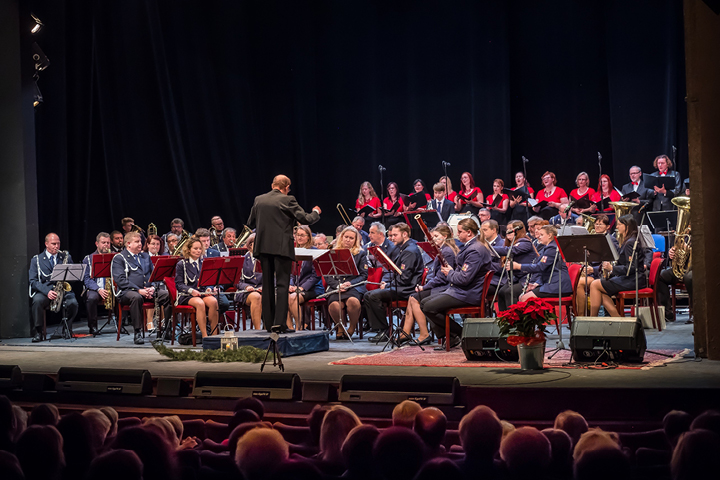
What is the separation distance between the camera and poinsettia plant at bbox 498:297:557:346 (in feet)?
17.8

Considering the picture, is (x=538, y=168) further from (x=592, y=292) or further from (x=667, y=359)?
(x=667, y=359)

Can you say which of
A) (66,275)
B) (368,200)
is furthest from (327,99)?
(66,275)

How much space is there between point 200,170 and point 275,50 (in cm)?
316

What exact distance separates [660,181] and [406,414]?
813 centimetres

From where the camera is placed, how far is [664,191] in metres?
10.2

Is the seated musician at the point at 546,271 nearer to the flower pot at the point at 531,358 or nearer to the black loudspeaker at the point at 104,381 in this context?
the flower pot at the point at 531,358

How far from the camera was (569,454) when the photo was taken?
2.83m

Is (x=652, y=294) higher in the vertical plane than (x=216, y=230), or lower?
lower

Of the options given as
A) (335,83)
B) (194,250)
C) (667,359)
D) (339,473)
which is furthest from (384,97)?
(339,473)

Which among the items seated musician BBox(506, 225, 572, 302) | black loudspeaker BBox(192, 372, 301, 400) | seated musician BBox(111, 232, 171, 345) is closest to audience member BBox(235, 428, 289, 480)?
black loudspeaker BBox(192, 372, 301, 400)

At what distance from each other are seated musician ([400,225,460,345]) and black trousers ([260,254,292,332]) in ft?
4.19

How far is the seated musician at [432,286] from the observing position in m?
7.40

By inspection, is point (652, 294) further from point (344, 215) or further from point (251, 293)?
point (344, 215)

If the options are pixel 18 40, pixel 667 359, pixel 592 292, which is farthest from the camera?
pixel 18 40
